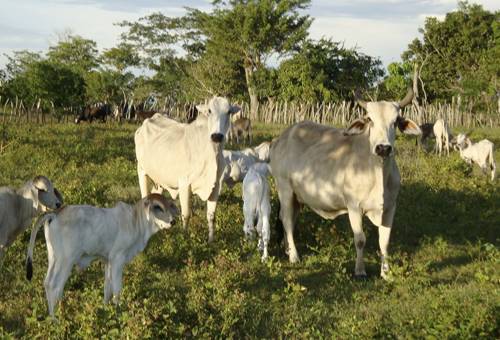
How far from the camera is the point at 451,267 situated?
25.9ft

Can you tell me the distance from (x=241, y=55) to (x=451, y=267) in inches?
1474

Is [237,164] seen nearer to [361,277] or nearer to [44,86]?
[361,277]

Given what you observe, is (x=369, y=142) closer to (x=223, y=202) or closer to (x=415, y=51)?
(x=223, y=202)

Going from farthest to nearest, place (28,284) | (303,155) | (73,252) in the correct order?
(303,155) → (28,284) → (73,252)

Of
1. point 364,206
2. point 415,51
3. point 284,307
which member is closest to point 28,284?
point 284,307

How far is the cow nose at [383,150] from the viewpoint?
691 centimetres

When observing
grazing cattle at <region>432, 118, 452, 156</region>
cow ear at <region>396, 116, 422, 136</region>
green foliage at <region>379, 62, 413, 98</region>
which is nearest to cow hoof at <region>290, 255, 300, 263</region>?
cow ear at <region>396, 116, 422, 136</region>

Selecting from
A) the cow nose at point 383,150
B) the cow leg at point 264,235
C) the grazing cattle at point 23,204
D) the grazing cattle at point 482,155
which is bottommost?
the grazing cattle at point 482,155

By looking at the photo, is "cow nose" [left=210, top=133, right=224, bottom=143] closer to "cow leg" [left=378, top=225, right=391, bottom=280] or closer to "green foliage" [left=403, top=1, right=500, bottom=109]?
"cow leg" [left=378, top=225, right=391, bottom=280]

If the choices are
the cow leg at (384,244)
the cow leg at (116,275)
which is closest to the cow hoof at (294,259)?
the cow leg at (384,244)

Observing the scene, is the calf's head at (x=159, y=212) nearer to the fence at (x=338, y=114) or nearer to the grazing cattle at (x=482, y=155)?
the grazing cattle at (x=482, y=155)

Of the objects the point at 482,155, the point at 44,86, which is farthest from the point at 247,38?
the point at 482,155

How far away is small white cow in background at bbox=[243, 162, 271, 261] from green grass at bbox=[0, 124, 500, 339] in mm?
215

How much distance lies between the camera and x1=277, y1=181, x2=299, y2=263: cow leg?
27.3 feet
